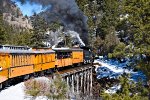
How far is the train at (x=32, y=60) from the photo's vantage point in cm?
2481

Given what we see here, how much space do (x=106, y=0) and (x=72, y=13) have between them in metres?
32.4

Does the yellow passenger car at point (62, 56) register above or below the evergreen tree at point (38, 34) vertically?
below

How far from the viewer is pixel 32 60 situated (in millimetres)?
31234

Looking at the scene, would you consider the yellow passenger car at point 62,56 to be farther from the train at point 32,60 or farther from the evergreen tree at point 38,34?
the evergreen tree at point 38,34

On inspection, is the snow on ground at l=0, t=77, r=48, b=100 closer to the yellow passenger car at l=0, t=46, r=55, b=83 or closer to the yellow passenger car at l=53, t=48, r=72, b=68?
the yellow passenger car at l=0, t=46, r=55, b=83

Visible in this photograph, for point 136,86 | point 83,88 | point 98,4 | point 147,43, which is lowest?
point 83,88

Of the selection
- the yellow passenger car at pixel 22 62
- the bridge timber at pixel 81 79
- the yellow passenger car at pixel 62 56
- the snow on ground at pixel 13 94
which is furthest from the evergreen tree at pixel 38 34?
the snow on ground at pixel 13 94

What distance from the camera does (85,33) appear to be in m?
44.0

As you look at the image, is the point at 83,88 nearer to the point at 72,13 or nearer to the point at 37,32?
the point at 72,13

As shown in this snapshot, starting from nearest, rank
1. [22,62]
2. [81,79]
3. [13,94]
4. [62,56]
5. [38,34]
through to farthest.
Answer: [13,94] → [22,62] → [62,56] → [81,79] → [38,34]

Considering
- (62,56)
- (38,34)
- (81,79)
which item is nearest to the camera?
(62,56)

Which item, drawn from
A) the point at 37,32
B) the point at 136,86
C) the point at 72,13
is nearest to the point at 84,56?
the point at 72,13

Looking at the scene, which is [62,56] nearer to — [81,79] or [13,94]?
[81,79]

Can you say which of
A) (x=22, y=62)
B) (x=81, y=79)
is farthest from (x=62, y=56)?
(x=22, y=62)
